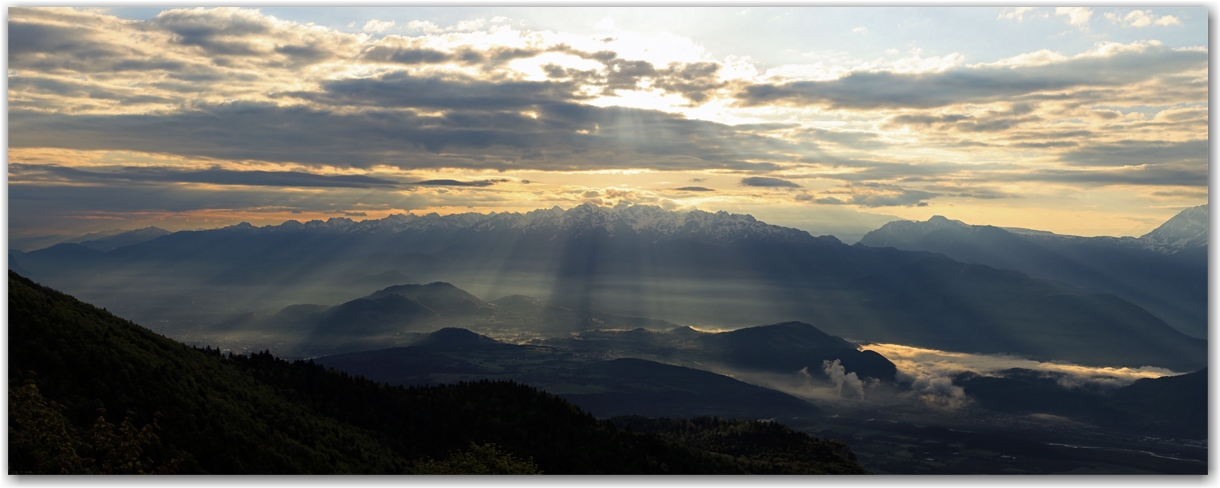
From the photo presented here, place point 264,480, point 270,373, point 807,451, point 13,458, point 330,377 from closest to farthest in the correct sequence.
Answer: point 13,458
point 264,480
point 270,373
point 330,377
point 807,451

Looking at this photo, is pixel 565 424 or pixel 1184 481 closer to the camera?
pixel 1184 481

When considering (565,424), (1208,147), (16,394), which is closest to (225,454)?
(16,394)

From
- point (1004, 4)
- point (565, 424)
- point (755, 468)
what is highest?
point (1004, 4)

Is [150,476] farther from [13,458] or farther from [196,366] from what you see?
[196,366]

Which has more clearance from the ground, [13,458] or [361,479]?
[13,458]

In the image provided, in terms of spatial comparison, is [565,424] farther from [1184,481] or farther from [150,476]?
[1184,481]

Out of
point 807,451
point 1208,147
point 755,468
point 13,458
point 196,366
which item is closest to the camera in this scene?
point 13,458
